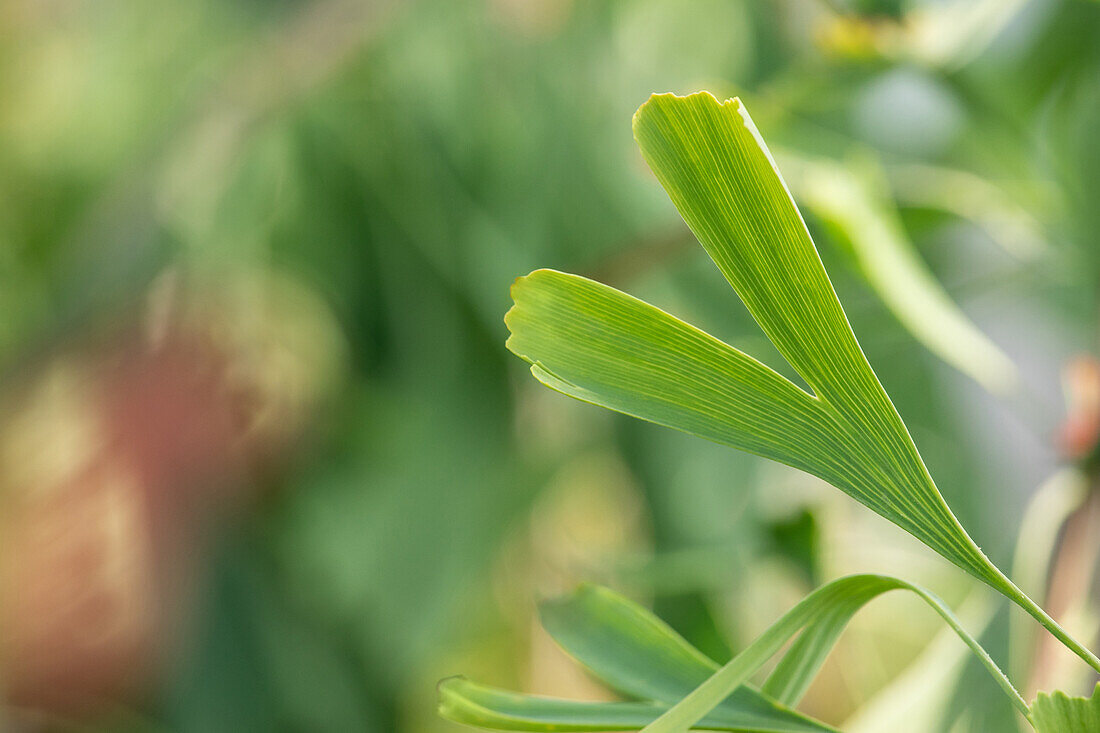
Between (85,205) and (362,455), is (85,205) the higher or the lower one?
the higher one

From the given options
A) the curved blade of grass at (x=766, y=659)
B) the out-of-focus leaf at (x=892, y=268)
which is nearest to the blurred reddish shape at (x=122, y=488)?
the out-of-focus leaf at (x=892, y=268)

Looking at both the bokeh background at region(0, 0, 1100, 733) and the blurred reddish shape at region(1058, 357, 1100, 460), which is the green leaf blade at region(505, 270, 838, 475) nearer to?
the blurred reddish shape at region(1058, 357, 1100, 460)

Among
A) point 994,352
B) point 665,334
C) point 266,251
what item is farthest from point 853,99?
point 266,251

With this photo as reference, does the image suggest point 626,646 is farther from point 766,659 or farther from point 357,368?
point 357,368

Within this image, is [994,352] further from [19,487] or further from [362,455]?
[19,487]

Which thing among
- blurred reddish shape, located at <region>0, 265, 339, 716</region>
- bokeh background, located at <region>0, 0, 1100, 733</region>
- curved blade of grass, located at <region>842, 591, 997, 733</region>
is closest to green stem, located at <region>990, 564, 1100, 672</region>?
curved blade of grass, located at <region>842, 591, 997, 733</region>

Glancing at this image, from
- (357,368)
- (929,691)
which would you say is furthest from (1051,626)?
(357,368)
